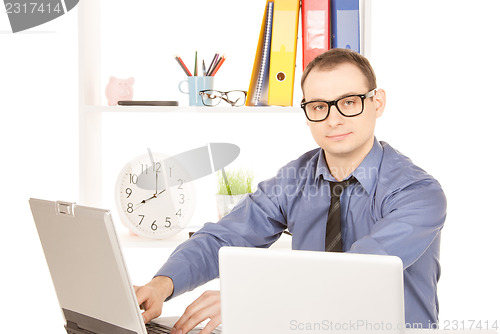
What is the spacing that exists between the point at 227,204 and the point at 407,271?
2.82ft

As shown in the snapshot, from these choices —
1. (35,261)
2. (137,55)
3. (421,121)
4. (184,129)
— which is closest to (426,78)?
(421,121)

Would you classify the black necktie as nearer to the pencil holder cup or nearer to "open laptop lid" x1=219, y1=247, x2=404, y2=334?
the pencil holder cup

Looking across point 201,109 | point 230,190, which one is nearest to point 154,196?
point 230,190

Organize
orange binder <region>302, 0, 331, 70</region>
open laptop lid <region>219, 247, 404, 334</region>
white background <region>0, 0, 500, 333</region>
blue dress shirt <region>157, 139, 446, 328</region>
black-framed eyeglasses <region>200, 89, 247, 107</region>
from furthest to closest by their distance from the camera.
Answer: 1. white background <region>0, 0, 500, 333</region>
2. black-framed eyeglasses <region>200, 89, 247, 107</region>
3. orange binder <region>302, 0, 331, 70</region>
4. blue dress shirt <region>157, 139, 446, 328</region>
5. open laptop lid <region>219, 247, 404, 334</region>

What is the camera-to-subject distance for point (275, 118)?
275 cm

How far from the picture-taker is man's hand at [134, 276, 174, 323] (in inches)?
57.8

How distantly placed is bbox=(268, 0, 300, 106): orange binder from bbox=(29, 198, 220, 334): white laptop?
1.07 metres

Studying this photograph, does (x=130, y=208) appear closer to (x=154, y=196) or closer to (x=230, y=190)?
(x=154, y=196)

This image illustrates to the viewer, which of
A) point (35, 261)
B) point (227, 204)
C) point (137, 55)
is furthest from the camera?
point (35, 261)

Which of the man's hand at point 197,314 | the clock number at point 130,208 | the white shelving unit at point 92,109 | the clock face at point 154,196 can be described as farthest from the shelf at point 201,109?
the man's hand at point 197,314

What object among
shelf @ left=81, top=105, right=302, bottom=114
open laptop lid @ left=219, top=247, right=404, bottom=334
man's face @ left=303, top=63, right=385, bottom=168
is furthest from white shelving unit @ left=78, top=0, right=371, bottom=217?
open laptop lid @ left=219, top=247, right=404, bottom=334

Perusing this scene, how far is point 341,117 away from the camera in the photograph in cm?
179

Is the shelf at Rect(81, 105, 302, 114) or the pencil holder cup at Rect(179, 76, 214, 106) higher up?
the pencil holder cup at Rect(179, 76, 214, 106)

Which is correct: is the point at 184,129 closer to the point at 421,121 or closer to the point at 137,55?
the point at 137,55
